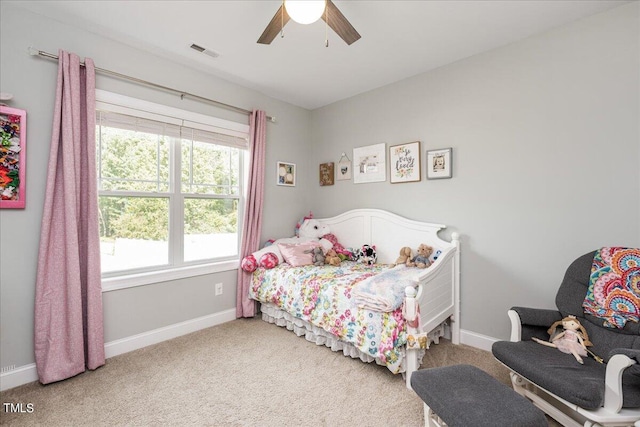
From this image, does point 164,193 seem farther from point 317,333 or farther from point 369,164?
point 369,164

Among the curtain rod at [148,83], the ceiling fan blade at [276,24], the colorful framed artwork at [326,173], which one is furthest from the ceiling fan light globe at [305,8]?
the colorful framed artwork at [326,173]

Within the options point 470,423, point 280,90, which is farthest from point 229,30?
point 470,423

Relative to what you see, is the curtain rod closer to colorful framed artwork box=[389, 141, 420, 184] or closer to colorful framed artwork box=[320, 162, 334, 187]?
colorful framed artwork box=[320, 162, 334, 187]

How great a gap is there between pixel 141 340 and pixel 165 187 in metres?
1.39

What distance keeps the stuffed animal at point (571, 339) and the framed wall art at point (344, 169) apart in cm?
243

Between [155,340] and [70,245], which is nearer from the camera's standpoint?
[70,245]

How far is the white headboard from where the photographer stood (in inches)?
110

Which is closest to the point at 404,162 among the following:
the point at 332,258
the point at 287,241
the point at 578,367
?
the point at 332,258

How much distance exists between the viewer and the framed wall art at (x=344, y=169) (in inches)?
141

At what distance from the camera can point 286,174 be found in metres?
3.71

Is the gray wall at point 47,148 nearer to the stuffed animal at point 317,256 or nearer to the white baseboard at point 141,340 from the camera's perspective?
the white baseboard at point 141,340

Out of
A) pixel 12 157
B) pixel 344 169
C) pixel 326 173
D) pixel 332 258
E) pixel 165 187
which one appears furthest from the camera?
pixel 326 173

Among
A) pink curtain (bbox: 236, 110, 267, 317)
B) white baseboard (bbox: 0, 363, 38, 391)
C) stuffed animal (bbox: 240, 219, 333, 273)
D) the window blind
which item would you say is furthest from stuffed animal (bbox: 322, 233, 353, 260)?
white baseboard (bbox: 0, 363, 38, 391)

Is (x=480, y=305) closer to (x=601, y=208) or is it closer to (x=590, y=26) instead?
(x=601, y=208)
